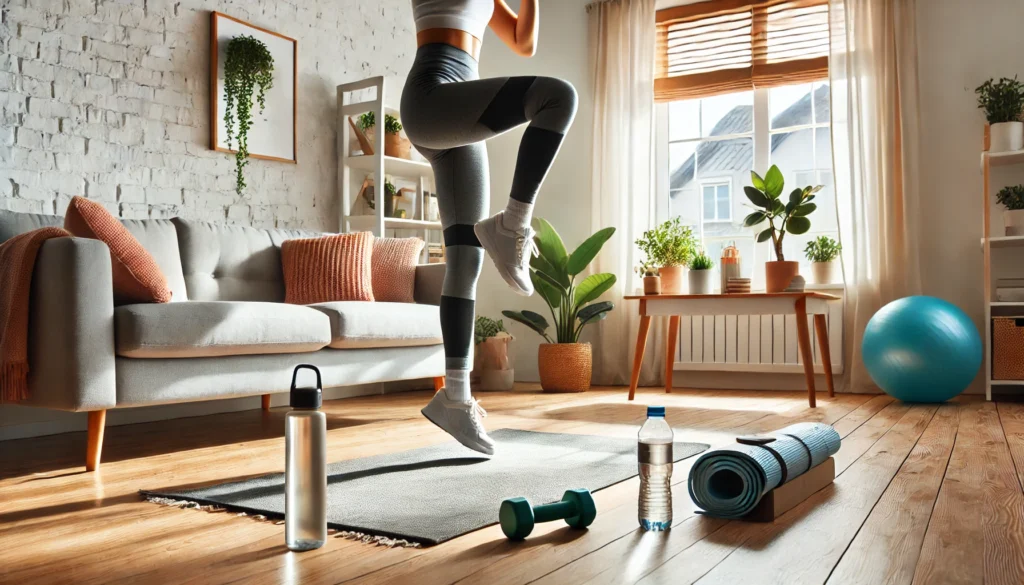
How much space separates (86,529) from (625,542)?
0.97 meters

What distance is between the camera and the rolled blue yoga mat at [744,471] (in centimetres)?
143

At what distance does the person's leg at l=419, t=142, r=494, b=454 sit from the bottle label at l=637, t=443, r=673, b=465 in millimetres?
733

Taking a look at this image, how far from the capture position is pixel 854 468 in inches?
79.7

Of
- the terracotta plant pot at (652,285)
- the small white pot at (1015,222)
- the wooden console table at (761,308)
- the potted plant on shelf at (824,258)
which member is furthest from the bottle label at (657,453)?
the potted plant on shelf at (824,258)

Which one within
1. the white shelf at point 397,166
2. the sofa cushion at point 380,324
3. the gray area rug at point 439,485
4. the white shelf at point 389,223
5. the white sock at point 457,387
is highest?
the white shelf at point 397,166

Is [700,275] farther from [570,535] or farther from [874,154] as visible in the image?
[570,535]

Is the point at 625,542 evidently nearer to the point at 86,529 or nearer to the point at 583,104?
the point at 86,529

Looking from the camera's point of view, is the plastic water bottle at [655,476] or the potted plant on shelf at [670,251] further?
the potted plant on shelf at [670,251]

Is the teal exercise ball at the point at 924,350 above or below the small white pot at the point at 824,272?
below

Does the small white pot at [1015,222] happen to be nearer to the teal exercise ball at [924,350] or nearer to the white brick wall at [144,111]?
the teal exercise ball at [924,350]

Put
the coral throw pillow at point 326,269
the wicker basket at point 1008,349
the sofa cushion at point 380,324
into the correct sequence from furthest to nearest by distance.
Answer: the wicker basket at point 1008,349
the coral throw pillow at point 326,269
the sofa cushion at point 380,324

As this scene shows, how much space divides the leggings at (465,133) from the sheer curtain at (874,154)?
10.3ft

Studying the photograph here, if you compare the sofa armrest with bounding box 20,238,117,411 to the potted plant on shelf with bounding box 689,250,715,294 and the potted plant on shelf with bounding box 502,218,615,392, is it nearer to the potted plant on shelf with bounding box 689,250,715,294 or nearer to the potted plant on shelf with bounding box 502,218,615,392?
the potted plant on shelf with bounding box 502,218,615,392

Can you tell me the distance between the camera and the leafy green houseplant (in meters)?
3.99
